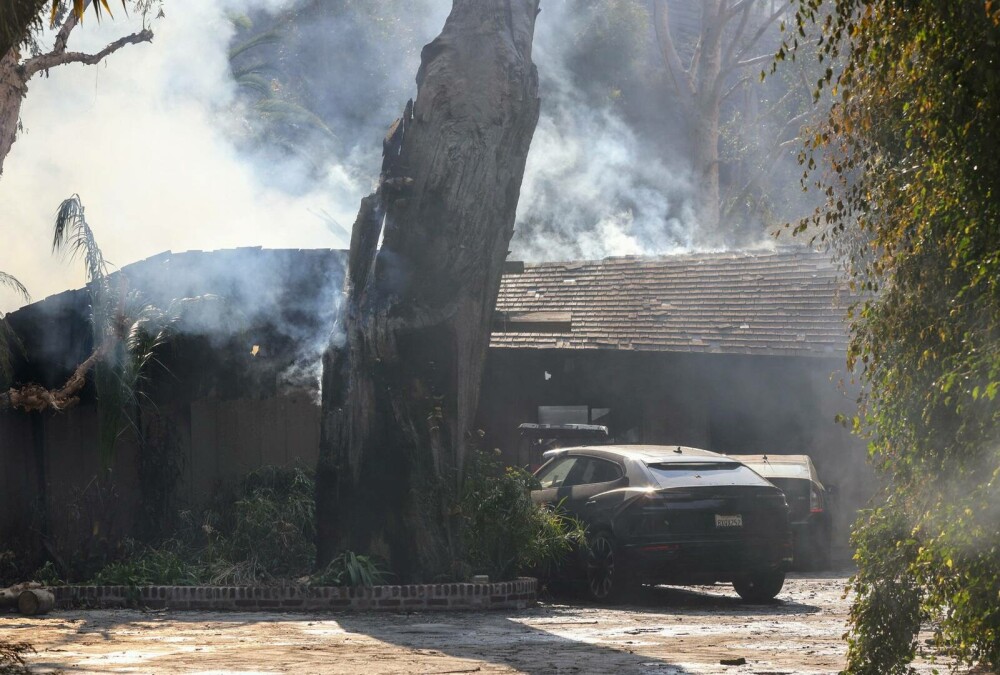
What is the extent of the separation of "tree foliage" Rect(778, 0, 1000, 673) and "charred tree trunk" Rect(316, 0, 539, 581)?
5.64 meters

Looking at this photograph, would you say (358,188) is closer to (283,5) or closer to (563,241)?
(563,241)

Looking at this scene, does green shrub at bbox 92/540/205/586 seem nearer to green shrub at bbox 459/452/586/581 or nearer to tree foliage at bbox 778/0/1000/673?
green shrub at bbox 459/452/586/581

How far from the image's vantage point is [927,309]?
21.4 ft

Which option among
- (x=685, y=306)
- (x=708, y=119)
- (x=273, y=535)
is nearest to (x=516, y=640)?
(x=273, y=535)

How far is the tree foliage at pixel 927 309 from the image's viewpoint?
5.62m

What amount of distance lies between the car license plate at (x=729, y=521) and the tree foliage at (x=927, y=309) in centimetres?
556

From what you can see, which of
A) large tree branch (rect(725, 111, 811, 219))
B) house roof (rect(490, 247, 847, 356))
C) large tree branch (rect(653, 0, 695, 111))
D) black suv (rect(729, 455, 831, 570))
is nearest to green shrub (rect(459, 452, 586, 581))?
black suv (rect(729, 455, 831, 570))

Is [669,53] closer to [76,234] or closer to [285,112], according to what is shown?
[285,112]

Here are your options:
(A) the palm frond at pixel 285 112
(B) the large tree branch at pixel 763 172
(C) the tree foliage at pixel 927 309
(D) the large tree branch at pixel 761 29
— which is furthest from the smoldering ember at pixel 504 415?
(B) the large tree branch at pixel 763 172

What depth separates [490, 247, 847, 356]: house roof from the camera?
850 inches

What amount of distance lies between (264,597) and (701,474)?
4.60 meters

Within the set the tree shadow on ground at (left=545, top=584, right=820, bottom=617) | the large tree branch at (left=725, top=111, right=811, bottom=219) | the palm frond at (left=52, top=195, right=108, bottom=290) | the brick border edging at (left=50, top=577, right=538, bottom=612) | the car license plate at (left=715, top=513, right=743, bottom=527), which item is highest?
the large tree branch at (left=725, top=111, right=811, bottom=219)

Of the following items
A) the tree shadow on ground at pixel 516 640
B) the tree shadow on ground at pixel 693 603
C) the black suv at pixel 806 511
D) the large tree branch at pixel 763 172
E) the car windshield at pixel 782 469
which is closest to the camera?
the tree shadow on ground at pixel 516 640

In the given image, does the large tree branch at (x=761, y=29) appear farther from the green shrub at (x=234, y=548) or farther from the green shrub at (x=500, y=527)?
the green shrub at (x=234, y=548)
